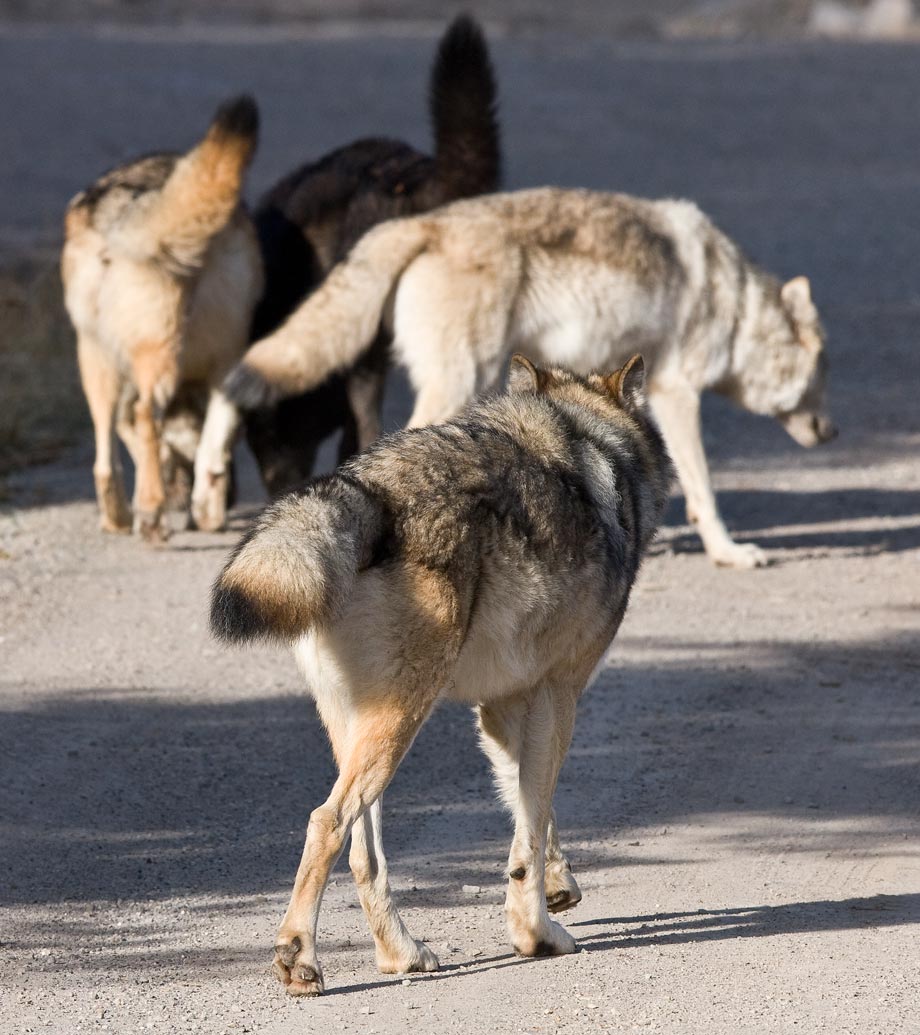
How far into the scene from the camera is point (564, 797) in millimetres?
5496

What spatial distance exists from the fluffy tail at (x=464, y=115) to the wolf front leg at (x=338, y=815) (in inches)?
232

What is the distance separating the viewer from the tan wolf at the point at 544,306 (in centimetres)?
799

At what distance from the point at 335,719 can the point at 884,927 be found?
167 cm

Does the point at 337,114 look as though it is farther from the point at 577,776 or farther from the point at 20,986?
the point at 20,986

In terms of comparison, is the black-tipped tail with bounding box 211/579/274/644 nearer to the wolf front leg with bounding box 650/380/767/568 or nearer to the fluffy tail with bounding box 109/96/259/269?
the fluffy tail with bounding box 109/96/259/269

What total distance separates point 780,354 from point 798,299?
331 mm

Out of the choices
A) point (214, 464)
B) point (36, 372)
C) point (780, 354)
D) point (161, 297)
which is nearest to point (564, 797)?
point (214, 464)

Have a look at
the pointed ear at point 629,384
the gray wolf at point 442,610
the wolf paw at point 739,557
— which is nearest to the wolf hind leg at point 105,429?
the wolf paw at point 739,557

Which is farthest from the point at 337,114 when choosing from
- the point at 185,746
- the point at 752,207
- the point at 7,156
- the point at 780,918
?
the point at 780,918

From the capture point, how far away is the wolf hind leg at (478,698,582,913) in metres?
4.40

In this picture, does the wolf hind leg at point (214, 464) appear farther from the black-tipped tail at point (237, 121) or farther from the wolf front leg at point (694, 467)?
the wolf front leg at point (694, 467)

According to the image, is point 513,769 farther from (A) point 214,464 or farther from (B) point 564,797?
(A) point 214,464

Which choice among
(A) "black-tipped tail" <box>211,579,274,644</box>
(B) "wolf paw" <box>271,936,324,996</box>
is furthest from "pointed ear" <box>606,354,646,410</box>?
(B) "wolf paw" <box>271,936,324,996</box>

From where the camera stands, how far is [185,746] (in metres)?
5.86
